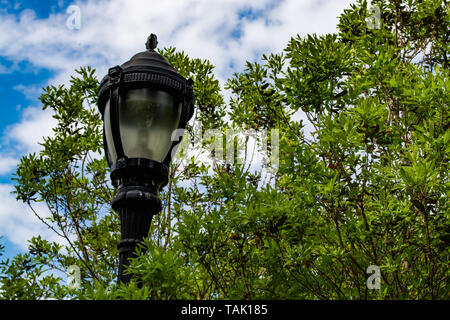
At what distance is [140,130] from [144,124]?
5 centimetres

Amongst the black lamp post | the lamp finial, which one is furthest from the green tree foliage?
the lamp finial

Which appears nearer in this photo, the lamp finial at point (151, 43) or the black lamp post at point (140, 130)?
the black lamp post at point (140, 130)

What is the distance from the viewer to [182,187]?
272 inches

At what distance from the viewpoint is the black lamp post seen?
2822mm

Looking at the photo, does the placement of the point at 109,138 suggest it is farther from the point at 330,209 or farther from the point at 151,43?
the point at 330,209

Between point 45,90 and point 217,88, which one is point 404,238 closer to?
point 217,88

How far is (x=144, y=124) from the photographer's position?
9.70 feet

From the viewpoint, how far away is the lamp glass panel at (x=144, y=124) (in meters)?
2.94

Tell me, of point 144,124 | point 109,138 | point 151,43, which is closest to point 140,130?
point 144,124

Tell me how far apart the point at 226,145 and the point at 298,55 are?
2.44 metres

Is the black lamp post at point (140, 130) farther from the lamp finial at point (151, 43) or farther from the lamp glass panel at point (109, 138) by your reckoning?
the lamp finial at point (151, 43)

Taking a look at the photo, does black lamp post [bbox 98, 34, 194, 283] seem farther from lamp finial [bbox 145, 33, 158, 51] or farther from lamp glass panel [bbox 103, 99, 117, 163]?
lamp finial [bbox 145, 33, 158, 51]

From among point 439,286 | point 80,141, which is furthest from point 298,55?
point 80,141

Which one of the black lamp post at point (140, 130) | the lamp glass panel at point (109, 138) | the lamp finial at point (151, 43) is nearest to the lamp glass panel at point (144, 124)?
the black lamp post at point (140, 130)
